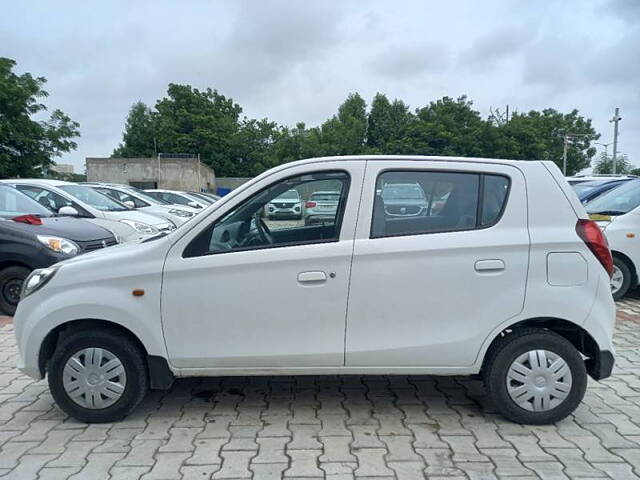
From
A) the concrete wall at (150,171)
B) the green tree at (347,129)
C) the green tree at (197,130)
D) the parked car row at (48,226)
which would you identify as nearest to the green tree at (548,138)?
the green tree at (347,129)

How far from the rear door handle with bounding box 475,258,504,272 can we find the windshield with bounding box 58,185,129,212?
785cm

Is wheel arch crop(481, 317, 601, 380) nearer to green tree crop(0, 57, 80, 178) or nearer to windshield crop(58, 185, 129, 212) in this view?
windshield crop(58, 185, 129, 212)

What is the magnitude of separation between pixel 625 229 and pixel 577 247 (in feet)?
13.7

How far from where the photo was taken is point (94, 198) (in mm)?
9969

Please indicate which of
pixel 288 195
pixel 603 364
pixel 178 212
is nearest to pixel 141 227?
pixel 178 212

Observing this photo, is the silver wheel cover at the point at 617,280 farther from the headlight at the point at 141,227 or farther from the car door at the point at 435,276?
the headlight at the point at 141,227

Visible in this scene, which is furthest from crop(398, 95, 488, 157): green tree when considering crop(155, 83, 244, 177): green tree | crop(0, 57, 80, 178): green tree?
crop(0, 57, 80, 178): green tree

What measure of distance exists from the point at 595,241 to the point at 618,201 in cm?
462

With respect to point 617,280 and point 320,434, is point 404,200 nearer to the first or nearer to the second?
point 320,434

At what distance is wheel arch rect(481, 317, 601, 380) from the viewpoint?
3.49 m

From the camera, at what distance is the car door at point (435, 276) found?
338 cm

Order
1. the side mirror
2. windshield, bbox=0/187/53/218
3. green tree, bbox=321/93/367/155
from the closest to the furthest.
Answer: windshield, bbox=0/187/53/218, the side mirror, green tree, bbox=321/93/367/155

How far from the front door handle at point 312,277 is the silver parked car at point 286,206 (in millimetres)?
433

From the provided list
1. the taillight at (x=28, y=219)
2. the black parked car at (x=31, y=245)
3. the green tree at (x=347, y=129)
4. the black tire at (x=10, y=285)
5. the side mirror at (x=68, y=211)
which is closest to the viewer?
the black parked car at (x=31, y=245)
